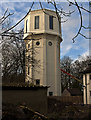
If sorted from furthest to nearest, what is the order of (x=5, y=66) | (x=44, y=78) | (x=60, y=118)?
(x=44, y=78) < (x=5, y=66) < (x=60, y=118)

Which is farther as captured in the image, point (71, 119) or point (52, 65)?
point (52, 65)

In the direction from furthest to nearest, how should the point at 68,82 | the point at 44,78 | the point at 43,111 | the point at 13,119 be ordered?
the point at 68,82 → the point at 44,78 → the point at 43,111 → the point at 13,119

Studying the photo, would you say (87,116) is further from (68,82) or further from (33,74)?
(68,82)

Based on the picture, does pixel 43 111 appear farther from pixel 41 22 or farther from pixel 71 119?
pixel 41 22

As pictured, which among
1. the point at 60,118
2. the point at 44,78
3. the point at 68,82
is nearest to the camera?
the point at 60,118

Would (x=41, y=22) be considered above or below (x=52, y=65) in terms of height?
above

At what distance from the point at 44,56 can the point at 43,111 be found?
43.2 ft

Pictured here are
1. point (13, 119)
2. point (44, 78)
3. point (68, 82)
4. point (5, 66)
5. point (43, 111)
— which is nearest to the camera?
point (13, 119)

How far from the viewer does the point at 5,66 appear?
37.6ft

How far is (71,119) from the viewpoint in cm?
884

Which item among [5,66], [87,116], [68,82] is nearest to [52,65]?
[68,82]

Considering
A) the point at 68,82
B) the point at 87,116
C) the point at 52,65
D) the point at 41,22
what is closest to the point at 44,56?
the point at 52,65

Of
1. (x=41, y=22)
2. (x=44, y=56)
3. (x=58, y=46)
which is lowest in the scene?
(x=44, y=56)

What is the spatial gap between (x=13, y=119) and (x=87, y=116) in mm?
4221
